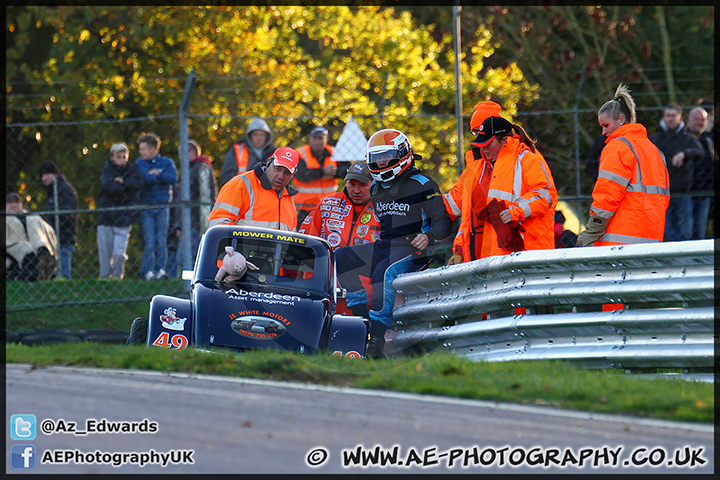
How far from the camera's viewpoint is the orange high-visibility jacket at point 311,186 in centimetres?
1127

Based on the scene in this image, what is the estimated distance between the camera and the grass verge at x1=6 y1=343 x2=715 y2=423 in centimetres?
524

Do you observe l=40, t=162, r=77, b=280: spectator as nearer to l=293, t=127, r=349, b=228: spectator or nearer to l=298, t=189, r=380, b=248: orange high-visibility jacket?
l=293, t=127, r=349, b=228: spectator

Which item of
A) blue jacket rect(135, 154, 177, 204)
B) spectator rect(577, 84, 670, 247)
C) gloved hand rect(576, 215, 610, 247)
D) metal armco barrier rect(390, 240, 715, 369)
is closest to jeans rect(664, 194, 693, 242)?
spectator rect(577, 84, 670, 247)

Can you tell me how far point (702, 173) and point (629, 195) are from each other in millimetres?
4488

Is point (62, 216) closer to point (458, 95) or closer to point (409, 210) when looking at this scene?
point (458, 95)

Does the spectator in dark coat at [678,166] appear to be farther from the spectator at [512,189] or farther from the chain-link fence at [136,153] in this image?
the spectator at [512,189]

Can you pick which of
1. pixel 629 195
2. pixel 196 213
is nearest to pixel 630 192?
pixel 629 195

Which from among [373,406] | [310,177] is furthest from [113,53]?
[373,406]

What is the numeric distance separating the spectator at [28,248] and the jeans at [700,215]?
7912 millimetres

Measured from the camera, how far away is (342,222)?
372 inches

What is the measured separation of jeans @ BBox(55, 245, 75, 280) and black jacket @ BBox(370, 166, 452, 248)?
5.64 metres

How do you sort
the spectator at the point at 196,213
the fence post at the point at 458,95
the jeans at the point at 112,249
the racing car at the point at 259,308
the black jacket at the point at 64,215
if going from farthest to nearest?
the black jacket at the point at 64,215 < the jeans at the point at 112,249 < the spectator at the point at 196,213 < the fence post at the point at 458,95 < the racing car at the point at 259,308

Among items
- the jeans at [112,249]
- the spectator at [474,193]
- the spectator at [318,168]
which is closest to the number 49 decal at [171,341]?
the spectator at [474,193]

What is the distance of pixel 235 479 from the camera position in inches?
155
